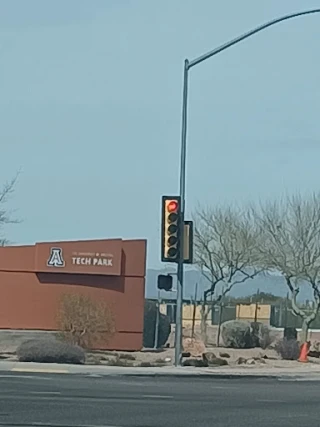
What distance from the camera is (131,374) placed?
28625 millimetres

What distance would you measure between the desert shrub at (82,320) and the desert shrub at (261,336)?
9.53 meters

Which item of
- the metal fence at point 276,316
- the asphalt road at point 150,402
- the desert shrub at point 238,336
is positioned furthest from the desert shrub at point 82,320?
the metal fence at point 276,316

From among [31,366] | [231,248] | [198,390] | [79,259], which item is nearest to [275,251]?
[231,248]

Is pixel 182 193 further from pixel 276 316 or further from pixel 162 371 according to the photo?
pixel 276 316

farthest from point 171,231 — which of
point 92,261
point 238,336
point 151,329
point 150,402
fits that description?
point 238,336

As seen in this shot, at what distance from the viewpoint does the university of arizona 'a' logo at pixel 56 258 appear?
1517 inches

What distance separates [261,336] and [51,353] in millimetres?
15517

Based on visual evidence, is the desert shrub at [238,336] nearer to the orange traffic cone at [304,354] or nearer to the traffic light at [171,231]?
the orange traffic cone at [304,354]

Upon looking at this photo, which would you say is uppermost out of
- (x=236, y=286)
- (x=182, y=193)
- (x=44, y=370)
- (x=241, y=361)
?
(x=236, y=286)

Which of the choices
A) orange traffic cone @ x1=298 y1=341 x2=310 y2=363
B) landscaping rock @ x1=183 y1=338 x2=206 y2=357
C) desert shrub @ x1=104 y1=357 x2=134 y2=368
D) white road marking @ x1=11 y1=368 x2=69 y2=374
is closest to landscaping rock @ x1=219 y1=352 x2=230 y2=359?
landscaping rock @ x1=183 y1=338 x2=206 y2=357

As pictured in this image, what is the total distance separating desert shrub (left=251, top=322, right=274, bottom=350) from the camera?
44.9 m

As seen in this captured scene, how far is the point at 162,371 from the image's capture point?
97.1 ft

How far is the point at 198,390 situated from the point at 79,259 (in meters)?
15.7

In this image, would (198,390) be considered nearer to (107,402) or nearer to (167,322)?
(107,402)
